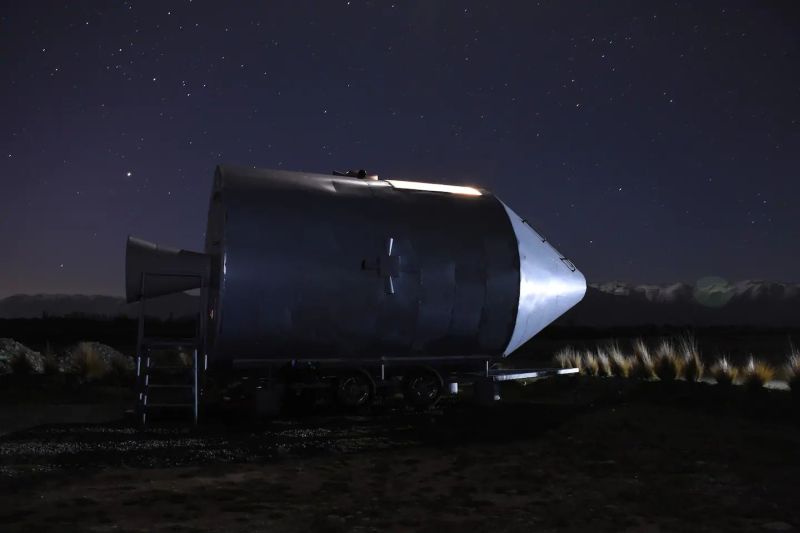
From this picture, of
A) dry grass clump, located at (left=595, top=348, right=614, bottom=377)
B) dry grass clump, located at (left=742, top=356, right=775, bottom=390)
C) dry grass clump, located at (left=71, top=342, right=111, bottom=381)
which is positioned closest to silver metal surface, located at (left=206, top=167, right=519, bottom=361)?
dry grass clump, located at (left=742, top=356, right=775, bottom=390)

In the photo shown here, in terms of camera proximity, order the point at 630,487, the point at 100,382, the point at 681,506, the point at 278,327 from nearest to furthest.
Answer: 1. the point at 681,506
2. the point at 630,487
3. the point at 278,327
4. the point at 100,382

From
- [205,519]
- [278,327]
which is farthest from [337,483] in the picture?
[278,327]

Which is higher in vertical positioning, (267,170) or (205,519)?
(267,170)

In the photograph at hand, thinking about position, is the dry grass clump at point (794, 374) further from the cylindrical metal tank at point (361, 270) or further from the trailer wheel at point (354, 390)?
the trailer wheel at point (354, 390)

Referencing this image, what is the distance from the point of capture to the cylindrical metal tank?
492 inches

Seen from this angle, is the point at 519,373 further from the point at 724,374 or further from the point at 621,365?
the point at 621,365

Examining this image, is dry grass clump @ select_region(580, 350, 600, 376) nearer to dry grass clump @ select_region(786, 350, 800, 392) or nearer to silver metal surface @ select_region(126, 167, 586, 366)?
dry grass clump @ select_region(786, 350, 800, 392)

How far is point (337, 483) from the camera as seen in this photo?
7.89m

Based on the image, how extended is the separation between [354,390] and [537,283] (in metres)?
4.51

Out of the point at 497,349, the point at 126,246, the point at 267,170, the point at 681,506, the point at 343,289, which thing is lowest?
the point at 681,506

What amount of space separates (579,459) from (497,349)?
521 cm

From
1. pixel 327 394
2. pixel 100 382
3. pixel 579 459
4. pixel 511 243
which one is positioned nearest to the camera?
pixel 579 459

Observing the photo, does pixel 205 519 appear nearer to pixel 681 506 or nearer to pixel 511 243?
pixel 681 506

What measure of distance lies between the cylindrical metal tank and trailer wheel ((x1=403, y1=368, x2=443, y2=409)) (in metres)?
0.48
